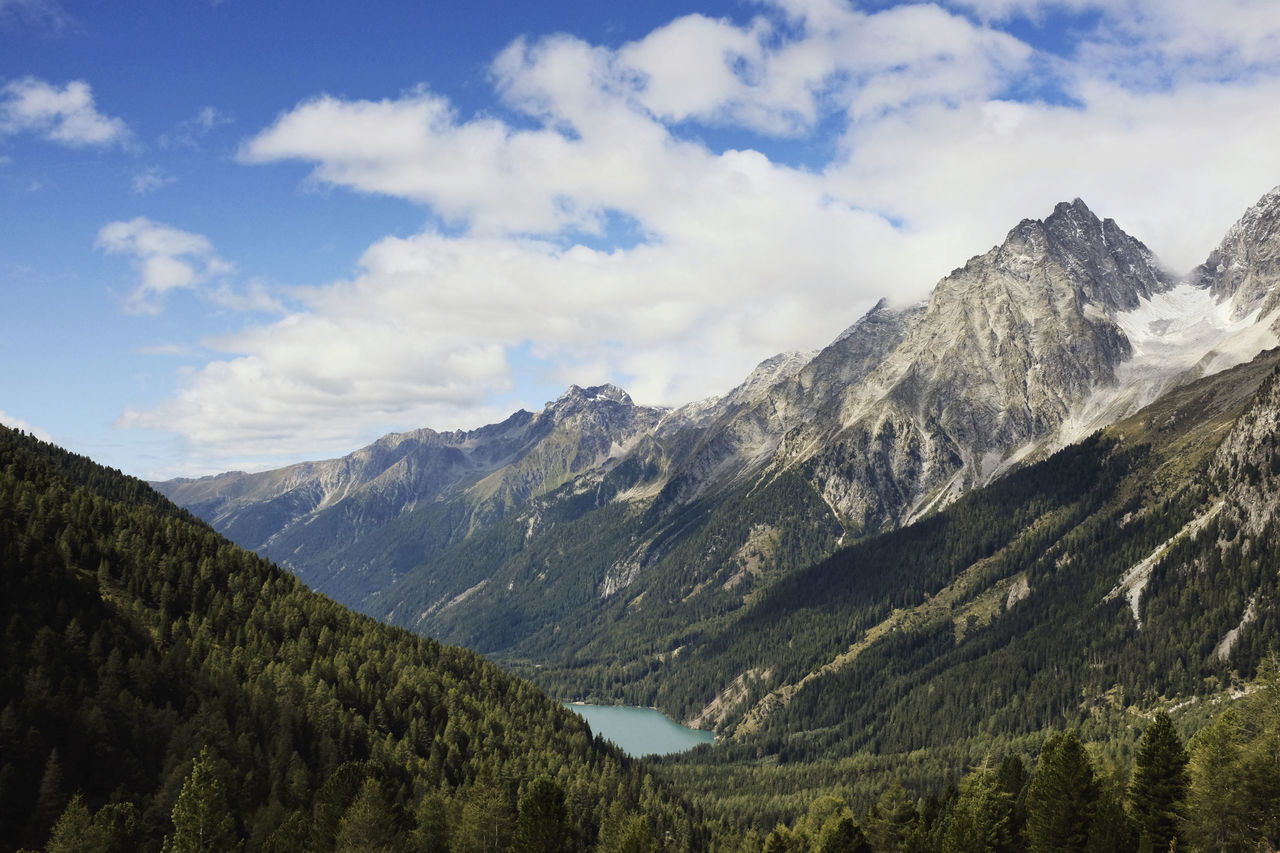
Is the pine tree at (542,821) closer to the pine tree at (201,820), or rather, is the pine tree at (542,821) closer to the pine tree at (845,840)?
the pine tree at (201,820)

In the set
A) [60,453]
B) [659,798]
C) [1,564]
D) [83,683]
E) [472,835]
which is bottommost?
[659,798]

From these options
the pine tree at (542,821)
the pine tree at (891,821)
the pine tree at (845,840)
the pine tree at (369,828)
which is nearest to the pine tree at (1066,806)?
the pine tree at (845,840)

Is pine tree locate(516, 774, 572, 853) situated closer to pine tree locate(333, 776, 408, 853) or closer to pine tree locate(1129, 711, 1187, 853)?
pine tree locate(333, 776, 408, 853)

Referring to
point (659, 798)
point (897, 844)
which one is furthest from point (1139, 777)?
point (659, 798)

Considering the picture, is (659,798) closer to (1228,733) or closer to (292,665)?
(292,665)

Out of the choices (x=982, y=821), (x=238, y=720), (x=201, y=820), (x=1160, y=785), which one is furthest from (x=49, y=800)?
(x=1160, y=785)
